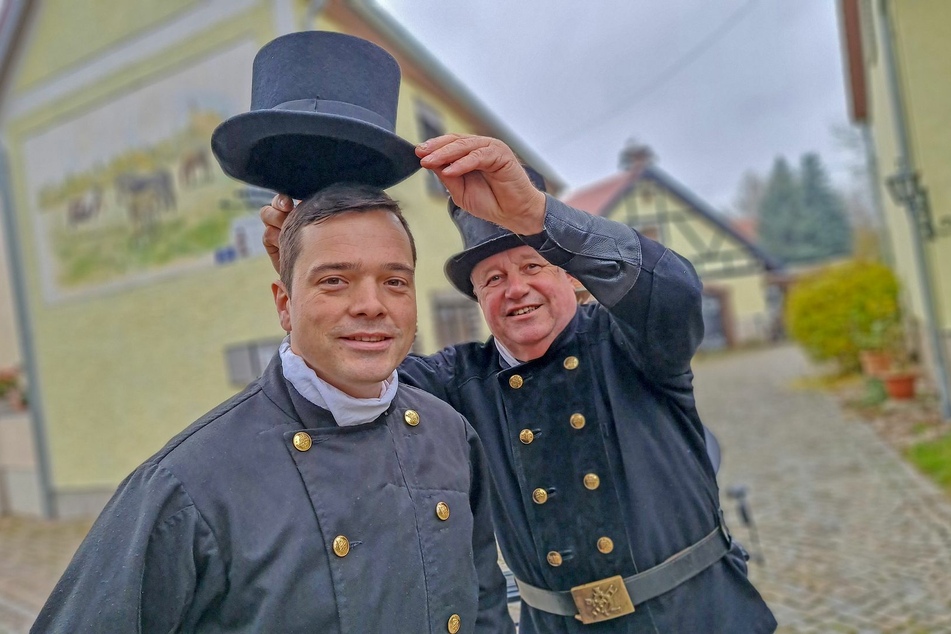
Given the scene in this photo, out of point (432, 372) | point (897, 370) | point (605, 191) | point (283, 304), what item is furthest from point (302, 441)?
point (605, 191)

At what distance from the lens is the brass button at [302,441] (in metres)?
1.20

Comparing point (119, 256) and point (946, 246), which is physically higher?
point (119, 256)

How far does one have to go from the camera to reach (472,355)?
6.26 feet

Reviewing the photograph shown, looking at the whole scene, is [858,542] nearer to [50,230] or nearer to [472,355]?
[472,355]

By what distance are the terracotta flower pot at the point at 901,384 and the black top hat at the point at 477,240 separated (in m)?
9.21

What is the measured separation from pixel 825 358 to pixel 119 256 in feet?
37.0

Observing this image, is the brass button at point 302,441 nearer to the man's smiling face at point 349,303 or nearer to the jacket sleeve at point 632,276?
the man's smiling face at point 349,303

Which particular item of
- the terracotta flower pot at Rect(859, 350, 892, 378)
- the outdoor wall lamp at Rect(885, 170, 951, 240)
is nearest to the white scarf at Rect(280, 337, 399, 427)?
the outdoor wall lamp at Rect(885, 170, 951, 240)

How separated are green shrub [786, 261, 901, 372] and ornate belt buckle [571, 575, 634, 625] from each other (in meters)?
10.7

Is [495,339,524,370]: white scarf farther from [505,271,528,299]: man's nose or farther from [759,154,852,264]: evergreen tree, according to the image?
[759,154,852,264]: evergreen tree

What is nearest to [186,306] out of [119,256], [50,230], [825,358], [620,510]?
[119,256]

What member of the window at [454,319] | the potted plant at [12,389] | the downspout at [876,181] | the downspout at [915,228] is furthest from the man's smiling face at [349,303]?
the downspout at [876,181]

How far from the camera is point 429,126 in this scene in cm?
833

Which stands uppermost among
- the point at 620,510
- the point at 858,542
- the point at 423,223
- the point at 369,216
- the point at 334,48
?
the point at 423,223
